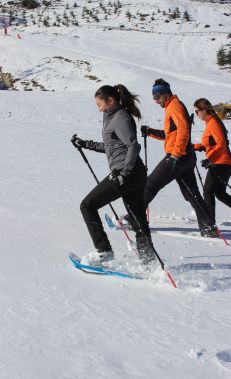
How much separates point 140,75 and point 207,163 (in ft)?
56.0

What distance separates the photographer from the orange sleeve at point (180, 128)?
4.84m

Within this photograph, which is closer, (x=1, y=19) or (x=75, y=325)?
(x=75, y=325)

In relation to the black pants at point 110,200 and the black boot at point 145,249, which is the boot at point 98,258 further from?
the black boot at point 145,249

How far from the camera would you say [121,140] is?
3.91 meters

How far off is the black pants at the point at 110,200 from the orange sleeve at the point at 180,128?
2.88ft

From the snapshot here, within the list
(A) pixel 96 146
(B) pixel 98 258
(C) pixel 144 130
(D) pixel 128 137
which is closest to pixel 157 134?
(C) pixel 144 130

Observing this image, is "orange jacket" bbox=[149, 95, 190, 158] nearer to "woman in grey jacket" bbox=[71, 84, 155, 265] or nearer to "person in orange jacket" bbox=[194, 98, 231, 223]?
"person in orange jacket" bbox=[194, 98, 231, 223]

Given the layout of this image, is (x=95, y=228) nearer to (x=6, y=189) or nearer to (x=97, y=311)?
(x=97, y=311)

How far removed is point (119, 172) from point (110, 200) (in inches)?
11.3

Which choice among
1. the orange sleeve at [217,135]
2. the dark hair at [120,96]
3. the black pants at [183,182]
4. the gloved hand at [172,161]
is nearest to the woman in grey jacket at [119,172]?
the dark hair at [120,96]

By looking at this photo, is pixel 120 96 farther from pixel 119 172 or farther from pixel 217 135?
pixel 217 135

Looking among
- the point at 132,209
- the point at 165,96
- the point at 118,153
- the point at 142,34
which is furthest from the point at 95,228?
the point at 142,34

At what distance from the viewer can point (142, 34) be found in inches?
1268

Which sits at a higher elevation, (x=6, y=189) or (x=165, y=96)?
(x=165, y=96)
